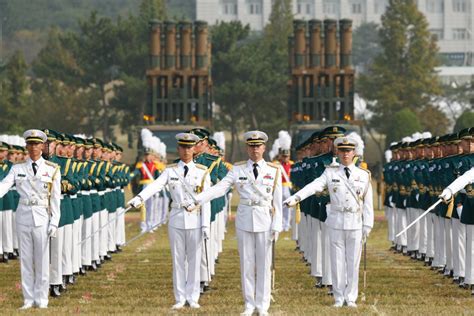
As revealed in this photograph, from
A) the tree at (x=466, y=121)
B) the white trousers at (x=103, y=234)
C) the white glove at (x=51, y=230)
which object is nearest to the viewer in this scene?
the white glove at (x=51, y=230)

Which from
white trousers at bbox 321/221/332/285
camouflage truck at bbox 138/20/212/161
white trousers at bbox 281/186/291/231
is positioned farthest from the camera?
camouflage truck at bbox 138/20/212/161

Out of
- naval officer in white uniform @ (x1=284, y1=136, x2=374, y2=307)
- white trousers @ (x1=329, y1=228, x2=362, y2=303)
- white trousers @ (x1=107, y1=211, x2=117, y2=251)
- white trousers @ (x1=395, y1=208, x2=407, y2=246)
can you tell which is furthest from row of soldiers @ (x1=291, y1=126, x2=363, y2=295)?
white trousers @ (x1=395, y1=208, x2=407, y2=246)

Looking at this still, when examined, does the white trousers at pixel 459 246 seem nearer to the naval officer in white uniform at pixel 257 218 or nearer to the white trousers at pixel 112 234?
the naval officer in white uniform at pixel 257 218

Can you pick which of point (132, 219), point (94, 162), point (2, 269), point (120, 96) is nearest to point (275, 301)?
point (94, 162)

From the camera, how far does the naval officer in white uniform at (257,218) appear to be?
15727 mm

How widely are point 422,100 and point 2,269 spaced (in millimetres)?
69287

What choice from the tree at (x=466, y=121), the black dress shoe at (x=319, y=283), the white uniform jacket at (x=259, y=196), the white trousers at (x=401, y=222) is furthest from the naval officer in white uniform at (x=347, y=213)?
the tree at (x=466, y=121)

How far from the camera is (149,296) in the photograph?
1792 centimetres

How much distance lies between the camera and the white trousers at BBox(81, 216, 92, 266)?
69.0 ft

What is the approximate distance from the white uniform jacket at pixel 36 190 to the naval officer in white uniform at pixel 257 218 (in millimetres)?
1970

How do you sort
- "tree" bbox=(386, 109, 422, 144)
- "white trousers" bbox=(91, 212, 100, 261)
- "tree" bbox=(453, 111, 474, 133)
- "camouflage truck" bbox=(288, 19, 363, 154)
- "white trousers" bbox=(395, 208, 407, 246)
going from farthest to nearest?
1. "tree" bbox=(386, 109, 422, 144)
2. "tree" bbox=(453, 111, 474, 133)
3. "camouflage truck" bbox=(288, 19, 363, 154)
4. "white trousers" bbox=(395, 208, 407, 246)
5. "white trousers" bbox=(91, 212, 100, 261)

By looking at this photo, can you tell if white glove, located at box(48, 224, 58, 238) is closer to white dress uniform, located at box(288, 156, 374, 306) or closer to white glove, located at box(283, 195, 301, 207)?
white glove, located at box(283, 195, 301, 207)

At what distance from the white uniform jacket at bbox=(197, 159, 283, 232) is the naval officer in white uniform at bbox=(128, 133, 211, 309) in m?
0.68

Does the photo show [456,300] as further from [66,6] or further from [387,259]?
[66,6]
